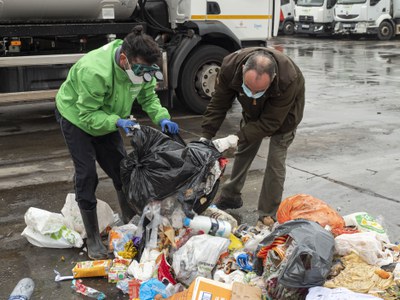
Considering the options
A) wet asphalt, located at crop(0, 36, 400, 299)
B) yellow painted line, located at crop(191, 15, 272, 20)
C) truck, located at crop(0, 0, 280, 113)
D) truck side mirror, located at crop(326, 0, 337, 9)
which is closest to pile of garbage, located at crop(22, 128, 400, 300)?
wet asphalt, located at crop(0, 36, 400, 299)

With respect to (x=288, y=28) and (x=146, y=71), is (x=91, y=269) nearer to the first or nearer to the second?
(x=146, y=71)

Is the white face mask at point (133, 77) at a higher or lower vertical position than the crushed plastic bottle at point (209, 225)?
higher

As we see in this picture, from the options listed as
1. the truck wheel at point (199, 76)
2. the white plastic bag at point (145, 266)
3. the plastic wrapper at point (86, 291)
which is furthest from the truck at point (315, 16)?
the plastic wrapper at point (86, 291)

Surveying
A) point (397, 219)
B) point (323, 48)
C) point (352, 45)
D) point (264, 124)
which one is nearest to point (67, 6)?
point (264, 124)

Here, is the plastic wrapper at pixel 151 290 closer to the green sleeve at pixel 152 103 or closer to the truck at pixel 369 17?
the green sleeve at pixel 152 103

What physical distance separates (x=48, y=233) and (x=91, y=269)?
1.96 ft

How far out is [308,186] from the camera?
5.13 metres

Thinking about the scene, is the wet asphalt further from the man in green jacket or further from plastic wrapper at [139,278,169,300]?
the man in green jacket

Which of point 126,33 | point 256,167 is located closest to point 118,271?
point 256,167

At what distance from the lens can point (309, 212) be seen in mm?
3584

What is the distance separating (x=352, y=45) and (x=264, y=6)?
1443 centimetres

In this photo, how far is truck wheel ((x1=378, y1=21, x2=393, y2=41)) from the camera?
921 inches

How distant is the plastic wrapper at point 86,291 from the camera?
325cm

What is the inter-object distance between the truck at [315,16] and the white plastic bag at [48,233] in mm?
22373
